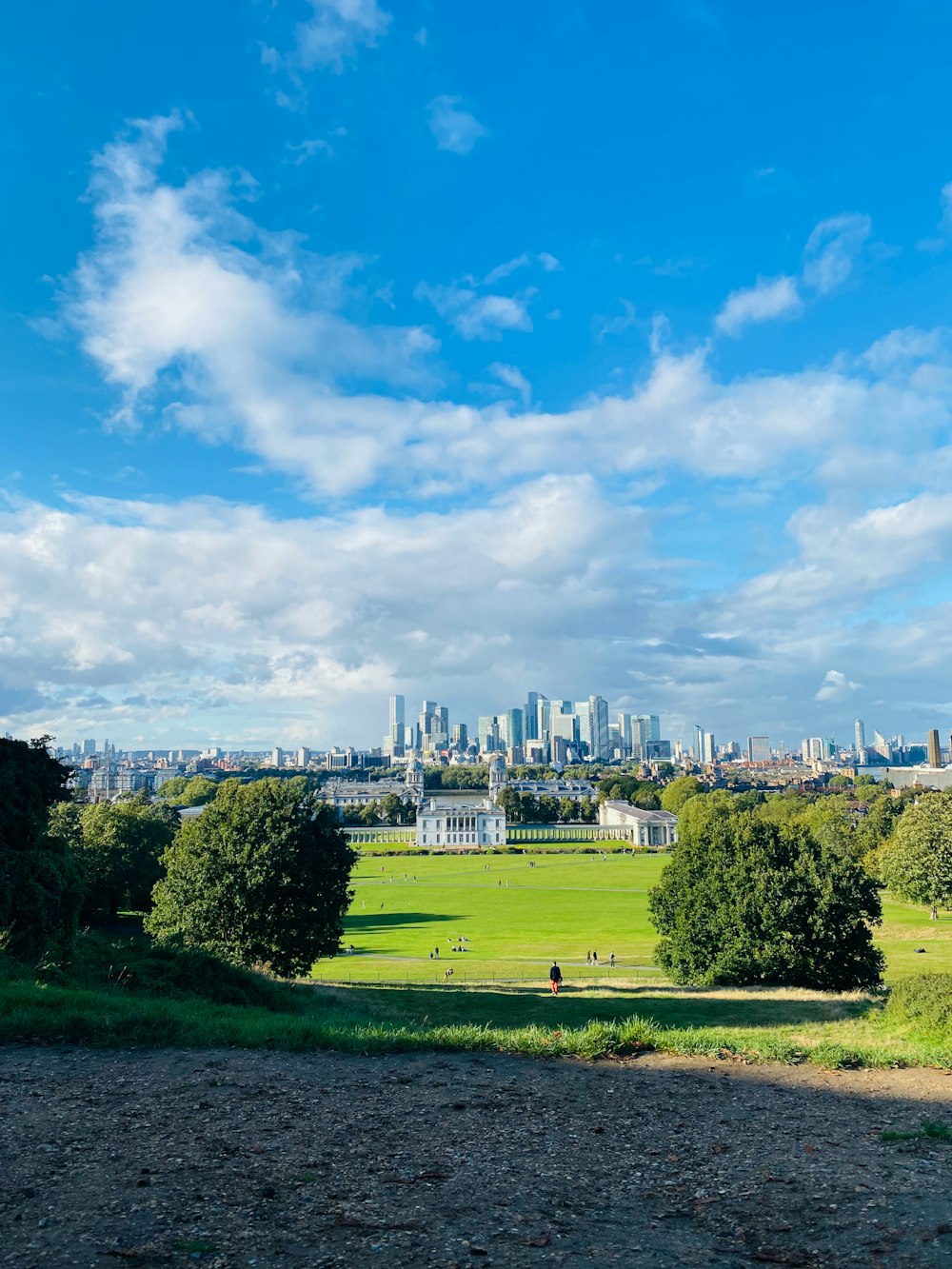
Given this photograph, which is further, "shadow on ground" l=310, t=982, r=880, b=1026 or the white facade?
the white facade

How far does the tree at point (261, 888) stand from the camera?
3250cm

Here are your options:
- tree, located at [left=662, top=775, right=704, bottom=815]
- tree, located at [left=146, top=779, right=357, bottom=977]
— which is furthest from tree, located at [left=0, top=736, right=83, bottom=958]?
tree, located at [left=662, top=775, right=704, bottom=815]

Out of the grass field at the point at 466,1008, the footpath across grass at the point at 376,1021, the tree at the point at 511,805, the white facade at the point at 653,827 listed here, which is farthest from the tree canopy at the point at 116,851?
the tree at the point at 511,805

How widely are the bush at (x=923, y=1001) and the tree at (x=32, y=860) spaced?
20.8 meters

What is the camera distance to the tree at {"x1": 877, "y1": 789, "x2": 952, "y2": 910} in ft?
221

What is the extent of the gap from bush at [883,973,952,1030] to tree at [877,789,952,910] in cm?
5641

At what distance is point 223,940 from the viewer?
32.4 m

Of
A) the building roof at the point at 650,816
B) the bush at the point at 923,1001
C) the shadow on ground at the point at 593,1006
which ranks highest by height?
the building roof at the point at 650,816

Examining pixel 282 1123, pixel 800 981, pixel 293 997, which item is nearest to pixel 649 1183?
pixel 282 1123

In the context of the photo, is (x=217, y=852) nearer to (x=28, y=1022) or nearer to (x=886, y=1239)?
(x=28, y=1022)

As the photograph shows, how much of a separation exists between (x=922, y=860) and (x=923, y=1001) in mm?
58746

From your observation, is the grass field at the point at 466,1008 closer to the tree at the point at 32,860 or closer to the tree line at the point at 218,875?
the tree at the point at 32,860

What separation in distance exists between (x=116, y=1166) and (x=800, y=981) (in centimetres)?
3358

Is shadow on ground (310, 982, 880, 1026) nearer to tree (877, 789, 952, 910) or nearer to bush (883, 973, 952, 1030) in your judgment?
bush (883, 973, 952, 1030)
